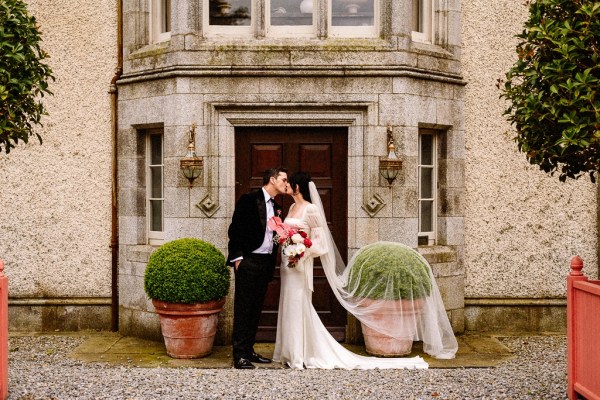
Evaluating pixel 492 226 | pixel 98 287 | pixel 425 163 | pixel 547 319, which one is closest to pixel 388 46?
pixel 425 163

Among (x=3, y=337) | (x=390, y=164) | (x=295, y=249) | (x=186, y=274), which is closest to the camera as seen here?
(x=3, y=337)

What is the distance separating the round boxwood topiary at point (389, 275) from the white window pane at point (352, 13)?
2.92m

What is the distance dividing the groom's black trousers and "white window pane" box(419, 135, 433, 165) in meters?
2.86

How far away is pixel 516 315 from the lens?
33.9 ft

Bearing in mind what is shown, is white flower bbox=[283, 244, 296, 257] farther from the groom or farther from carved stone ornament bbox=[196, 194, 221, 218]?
carved stone ornament bbox=[196, 194, 221, 218]

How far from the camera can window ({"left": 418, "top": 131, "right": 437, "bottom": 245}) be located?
10.3m

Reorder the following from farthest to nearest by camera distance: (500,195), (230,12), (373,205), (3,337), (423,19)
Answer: (500,195) → (423,19) → (230,12) → (373,205) → (3,337)

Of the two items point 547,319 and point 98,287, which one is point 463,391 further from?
point 98,287

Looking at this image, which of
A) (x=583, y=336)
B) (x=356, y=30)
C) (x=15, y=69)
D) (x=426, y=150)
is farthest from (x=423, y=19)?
(x=15, y=69)

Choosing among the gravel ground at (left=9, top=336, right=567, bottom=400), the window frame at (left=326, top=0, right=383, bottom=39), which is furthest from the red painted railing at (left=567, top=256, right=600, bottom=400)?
the window frame at (left=326, top=0, right=383, bottom=39)

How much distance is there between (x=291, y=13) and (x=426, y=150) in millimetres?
2496

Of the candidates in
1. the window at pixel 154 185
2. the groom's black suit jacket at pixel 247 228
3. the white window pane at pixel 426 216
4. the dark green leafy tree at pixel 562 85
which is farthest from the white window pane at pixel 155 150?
the dark green leafy tree at pixel 562 85

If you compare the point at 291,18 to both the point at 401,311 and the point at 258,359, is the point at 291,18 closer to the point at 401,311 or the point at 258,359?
the point at 401,311

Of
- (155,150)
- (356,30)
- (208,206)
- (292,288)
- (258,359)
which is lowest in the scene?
(258,359)
